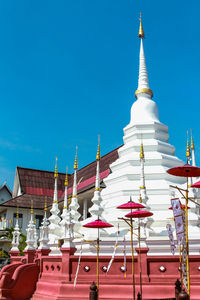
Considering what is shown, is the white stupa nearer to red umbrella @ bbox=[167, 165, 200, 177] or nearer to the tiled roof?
red umbrella @ bbox=[167, 165, 200, 177]

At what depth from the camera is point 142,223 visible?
14.9 m

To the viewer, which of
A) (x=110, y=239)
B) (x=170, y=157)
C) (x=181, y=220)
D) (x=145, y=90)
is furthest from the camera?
(x=145, y=90)

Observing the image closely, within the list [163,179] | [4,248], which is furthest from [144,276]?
[4,248]

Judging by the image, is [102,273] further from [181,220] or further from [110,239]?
[181,220]

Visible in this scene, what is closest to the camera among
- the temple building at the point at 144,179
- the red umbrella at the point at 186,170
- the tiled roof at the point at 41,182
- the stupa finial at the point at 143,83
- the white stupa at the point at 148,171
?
the red umbrella at the point at 186,170

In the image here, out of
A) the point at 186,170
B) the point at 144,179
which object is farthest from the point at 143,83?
the point at 186,170

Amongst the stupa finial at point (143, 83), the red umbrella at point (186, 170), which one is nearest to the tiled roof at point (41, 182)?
the stupa finial at point (143, 83)

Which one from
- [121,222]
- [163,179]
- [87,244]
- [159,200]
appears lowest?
[87,244]

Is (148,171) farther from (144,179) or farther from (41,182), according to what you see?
(41,182)

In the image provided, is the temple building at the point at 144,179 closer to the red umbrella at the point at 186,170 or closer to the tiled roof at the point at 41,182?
the red umbrella at the point at 186,170

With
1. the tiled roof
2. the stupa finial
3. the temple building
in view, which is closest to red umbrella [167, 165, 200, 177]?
the temple building

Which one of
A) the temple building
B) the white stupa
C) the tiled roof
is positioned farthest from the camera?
the tiled roof

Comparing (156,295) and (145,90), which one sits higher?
(145,90)

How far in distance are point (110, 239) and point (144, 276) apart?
9.57ft
